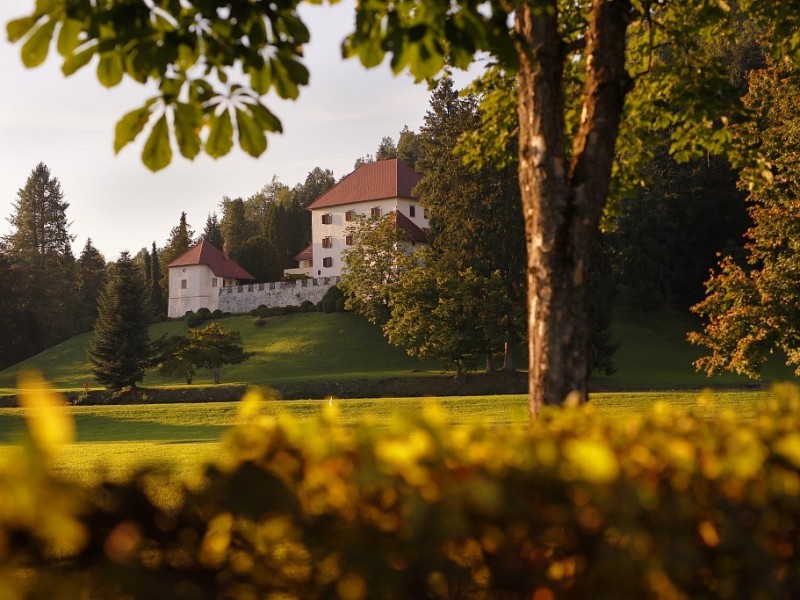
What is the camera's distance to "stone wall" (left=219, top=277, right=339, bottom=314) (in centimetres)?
6838

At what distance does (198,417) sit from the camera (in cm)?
2672

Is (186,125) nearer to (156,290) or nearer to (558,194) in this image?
(558,194)

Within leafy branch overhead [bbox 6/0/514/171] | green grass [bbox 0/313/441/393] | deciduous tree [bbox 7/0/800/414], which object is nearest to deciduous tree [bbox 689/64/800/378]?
deciduous tree [bbox 7/0/800/414]

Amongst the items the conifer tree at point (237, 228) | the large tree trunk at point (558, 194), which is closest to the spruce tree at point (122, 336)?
the large tree trunk at point (558, 194)

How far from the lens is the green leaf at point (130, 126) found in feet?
12.3

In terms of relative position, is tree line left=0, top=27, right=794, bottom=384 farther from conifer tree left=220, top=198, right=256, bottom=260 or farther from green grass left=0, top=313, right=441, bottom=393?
conifer tree left=220, top=198, right=256, bottom=260

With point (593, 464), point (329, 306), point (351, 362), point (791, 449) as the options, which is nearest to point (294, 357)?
point (351, 362)

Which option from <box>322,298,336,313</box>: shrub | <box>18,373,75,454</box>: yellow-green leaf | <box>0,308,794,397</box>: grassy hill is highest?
<box>18,373,75,454</box>: yellow-green leaf

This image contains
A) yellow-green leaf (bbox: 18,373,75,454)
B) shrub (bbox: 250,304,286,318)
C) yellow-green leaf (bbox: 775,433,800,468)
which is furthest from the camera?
shrub (bbox: 250,304,286,318)

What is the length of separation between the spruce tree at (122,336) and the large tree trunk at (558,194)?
1678 inches

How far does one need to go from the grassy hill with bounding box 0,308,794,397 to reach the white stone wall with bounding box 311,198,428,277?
44.9ft

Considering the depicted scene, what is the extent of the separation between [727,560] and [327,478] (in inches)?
53.4

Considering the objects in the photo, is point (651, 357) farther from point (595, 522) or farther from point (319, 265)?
point (595, 522)

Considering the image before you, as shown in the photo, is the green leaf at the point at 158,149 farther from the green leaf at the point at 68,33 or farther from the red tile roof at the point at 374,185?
the red tile roof at the point at 374,185
